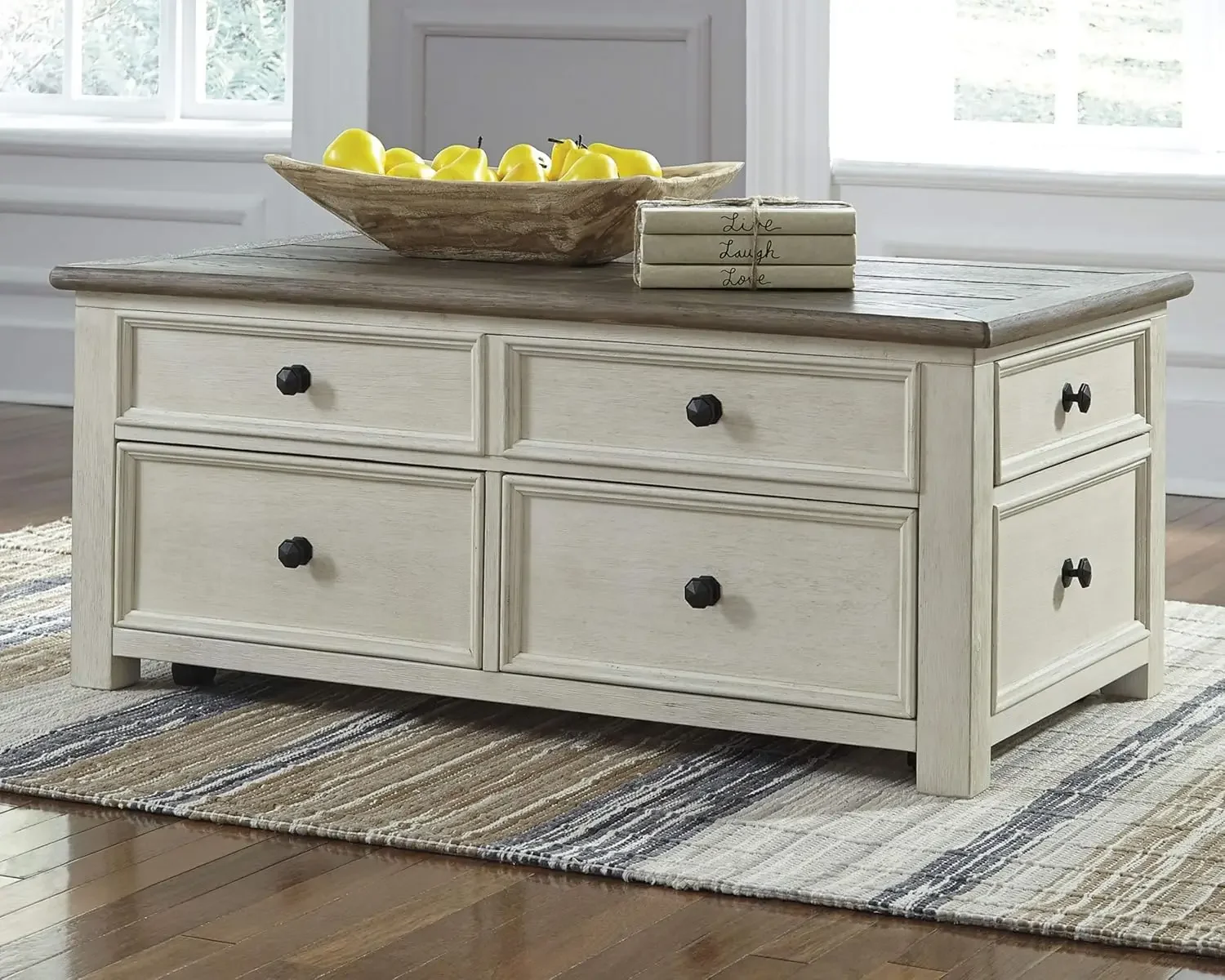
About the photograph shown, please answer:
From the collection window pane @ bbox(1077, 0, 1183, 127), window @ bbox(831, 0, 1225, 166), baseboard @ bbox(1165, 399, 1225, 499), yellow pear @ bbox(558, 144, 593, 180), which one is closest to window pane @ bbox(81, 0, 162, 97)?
window @ bbox(831, 0, 1225, 166)

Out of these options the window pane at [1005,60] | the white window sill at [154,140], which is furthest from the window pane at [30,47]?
the window pane at [1005,60]

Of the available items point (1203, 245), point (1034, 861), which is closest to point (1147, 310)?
point (1034, 861)

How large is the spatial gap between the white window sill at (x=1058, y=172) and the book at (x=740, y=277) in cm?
206

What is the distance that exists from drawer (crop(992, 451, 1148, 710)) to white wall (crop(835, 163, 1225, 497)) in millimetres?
1729

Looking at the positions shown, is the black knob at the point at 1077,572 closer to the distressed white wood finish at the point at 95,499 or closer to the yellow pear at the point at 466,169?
the yellow pear at the point at 466,169

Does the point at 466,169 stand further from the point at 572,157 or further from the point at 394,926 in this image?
the point at 394,926

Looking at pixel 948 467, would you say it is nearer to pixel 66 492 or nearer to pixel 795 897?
pixel 795 897

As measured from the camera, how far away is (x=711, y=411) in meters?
2.35

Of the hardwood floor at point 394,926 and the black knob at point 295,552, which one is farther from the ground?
the black knob at point 295,552

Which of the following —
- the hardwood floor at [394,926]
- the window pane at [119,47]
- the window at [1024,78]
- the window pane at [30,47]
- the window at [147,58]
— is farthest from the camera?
the window pane at [30,47]

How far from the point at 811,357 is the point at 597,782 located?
0.52m

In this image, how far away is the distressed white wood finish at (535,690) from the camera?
2340 millimetres

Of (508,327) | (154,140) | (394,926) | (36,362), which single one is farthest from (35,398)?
(394,926)

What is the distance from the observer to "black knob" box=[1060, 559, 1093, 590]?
8.13 ft
